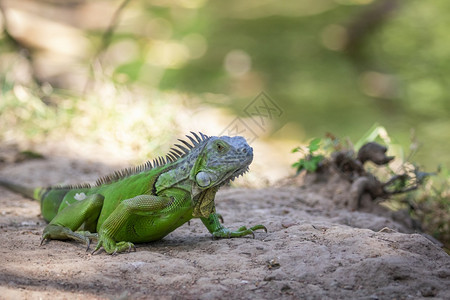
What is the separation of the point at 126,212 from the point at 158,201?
0.80ft

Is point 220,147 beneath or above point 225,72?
beneath

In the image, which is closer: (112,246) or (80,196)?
(112,246)

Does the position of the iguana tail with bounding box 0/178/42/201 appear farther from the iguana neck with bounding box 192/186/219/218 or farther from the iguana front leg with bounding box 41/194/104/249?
the iguana neck with bounding box 192/186/219/218

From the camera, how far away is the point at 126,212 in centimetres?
412

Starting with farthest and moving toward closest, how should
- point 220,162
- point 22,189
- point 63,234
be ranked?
point 22,189 < point 63,234 < point 220,162

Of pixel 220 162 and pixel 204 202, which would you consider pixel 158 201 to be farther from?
pixel 220 162

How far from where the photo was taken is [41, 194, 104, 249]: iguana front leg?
4422 millimetres

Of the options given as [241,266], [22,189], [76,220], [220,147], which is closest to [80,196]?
[76,220]

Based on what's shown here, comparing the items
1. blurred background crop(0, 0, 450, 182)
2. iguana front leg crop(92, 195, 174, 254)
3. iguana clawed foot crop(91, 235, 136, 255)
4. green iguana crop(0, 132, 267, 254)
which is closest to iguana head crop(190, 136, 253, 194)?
green iguana crop(0, 132, 267, 254)

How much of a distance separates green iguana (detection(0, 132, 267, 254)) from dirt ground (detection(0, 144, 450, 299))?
126mm

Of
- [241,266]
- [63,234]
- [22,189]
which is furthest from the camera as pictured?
[22,189]

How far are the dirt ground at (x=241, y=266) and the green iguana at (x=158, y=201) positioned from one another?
126 millimetres

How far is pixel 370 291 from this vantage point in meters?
3.24

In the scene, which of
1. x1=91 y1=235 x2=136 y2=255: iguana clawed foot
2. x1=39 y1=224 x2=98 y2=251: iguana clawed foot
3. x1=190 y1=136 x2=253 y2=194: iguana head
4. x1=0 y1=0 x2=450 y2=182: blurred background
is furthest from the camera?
x1=0 y1=0 x2=450 y2=182: blurred background
